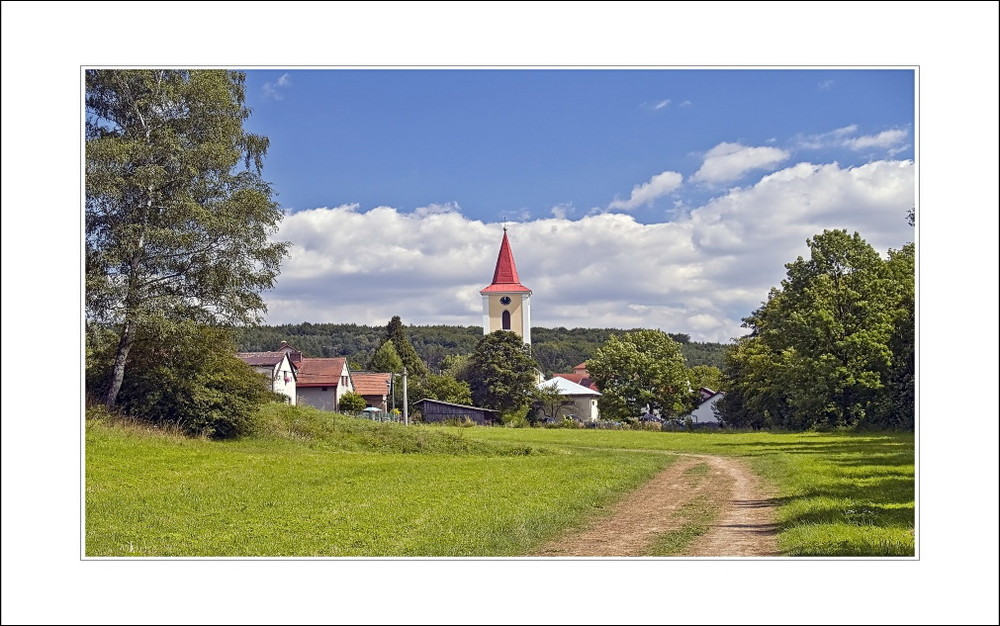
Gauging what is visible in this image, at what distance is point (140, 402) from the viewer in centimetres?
2244

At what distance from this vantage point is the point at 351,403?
34750 mm

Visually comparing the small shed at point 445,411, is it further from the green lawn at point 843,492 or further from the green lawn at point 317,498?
the green lawn at point 317,498

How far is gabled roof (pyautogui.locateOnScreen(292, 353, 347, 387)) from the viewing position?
24.3 meters

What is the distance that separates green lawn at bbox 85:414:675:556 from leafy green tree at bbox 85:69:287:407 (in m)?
2.98

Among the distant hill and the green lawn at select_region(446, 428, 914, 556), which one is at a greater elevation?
the distant hill

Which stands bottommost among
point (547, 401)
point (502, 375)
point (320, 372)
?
point (547, 401)

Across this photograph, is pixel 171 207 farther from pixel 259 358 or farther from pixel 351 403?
pixel 351 403

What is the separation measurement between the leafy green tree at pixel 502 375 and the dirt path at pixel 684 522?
39868 millimetres

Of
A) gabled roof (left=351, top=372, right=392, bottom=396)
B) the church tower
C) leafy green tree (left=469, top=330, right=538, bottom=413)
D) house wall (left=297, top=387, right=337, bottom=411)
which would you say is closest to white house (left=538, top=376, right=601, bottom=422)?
leafy green tree (left=469, top=330, right=538, bottom=413)

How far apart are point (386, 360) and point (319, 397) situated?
7.84 metres

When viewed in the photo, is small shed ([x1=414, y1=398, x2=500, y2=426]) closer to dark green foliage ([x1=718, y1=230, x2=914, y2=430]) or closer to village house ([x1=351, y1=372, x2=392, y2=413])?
village house ([x1=351, y1=372, x2=392, y2=413])

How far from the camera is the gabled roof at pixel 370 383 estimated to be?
3556 cm

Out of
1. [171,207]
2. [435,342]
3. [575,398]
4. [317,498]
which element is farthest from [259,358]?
[575,398]
